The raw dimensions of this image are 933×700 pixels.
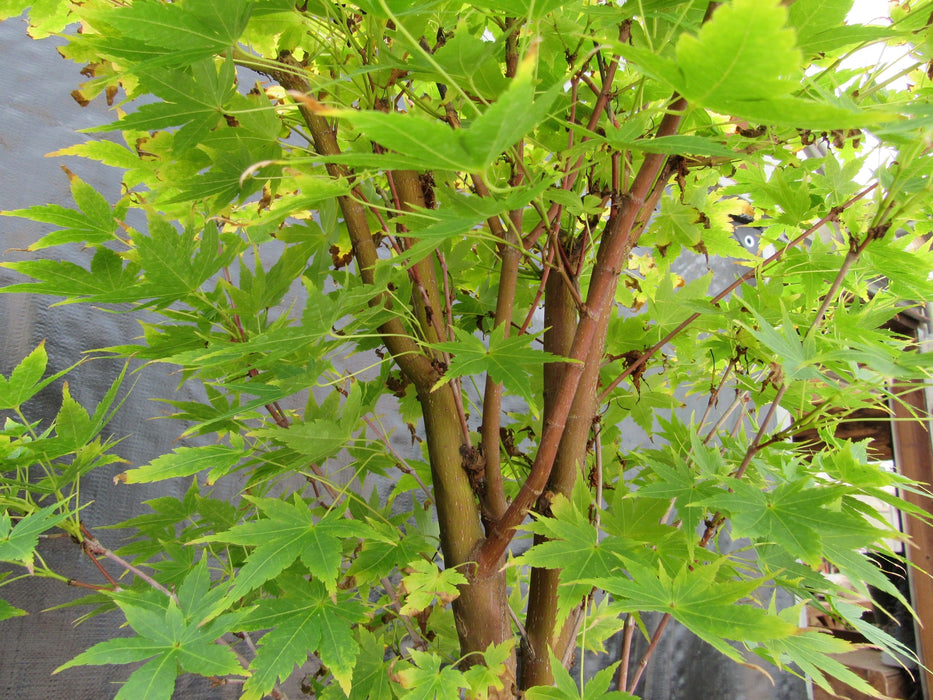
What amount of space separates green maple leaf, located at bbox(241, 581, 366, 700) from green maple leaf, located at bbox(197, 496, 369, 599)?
0.03 metres

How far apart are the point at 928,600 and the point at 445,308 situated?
6.47 feet

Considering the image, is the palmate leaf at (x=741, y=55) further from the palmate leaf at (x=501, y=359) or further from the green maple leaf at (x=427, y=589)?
the green maple leaf at (x=427, y=589)

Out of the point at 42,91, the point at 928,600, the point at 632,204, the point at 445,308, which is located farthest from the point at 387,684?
the point at 928,600

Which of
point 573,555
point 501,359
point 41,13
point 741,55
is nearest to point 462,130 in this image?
point 741,55

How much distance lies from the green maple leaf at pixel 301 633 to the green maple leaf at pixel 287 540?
27 mm

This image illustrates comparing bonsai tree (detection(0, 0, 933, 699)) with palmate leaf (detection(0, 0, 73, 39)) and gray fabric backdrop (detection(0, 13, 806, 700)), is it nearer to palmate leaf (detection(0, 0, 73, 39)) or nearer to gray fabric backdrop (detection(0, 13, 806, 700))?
palmate leaf (detection(0, 0, 73, 39))

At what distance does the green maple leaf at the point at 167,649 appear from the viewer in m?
0.41

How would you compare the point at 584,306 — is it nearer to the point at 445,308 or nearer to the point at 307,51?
the point at 445,308

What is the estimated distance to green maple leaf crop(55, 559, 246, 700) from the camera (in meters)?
0.41

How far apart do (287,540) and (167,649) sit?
11cm

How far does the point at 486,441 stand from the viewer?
524mm

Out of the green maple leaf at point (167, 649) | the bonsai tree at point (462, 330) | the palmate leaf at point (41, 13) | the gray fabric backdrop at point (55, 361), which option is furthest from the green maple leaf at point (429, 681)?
the gray fabric backdrop at point (55, 361)

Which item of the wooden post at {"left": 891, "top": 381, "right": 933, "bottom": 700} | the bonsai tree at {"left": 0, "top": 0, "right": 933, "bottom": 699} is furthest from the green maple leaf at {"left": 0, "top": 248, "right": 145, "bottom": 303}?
the wooden post at {"left": 891, "top": 381, "right": 933, "bottom": 700}

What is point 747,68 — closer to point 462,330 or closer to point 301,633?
point 462,330
